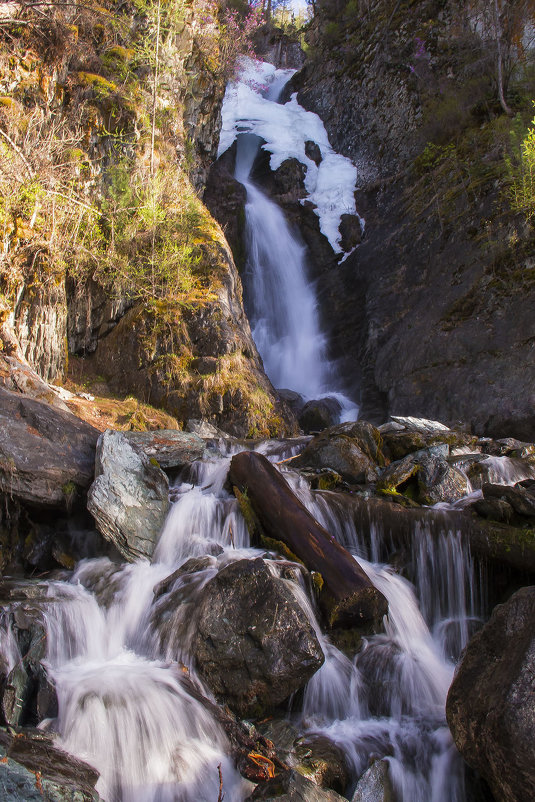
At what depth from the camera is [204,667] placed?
3.29 meters

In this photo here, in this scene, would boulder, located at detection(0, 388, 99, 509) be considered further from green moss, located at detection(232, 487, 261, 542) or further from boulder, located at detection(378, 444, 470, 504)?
boulder, located at detection(378, 444, 470, 504)

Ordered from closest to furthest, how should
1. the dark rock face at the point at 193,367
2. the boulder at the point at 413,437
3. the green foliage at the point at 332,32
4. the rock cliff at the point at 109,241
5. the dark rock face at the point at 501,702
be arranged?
the dark rock face at the point at 501,702 → the boulder at the point at 413,437 → the rock cliff at the point at 109,241 → the dark rock face at the point at 193,367 → the green foliage at the point at 332,32

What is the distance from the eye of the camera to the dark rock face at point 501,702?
2334 mm

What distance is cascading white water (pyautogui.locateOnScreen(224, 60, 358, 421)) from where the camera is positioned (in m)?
13.9

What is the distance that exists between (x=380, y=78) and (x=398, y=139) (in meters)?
3.36

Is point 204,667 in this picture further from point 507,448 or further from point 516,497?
point 507,448

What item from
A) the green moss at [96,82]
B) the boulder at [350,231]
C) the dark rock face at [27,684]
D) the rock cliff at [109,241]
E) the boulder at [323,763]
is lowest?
the boulder at [323,763]

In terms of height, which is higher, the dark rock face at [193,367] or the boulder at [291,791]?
the dark rock face at [193,367]

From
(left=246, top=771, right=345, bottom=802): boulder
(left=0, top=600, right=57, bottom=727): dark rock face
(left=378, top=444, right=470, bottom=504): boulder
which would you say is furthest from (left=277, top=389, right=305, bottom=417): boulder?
(left=246, top=771, right=345, bottom=802): boulder

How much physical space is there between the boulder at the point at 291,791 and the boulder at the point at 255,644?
80cm

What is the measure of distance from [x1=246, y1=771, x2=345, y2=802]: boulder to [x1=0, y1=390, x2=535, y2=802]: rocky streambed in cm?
1

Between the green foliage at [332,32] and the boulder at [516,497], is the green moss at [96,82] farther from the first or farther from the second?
the green foliage at [332,32]

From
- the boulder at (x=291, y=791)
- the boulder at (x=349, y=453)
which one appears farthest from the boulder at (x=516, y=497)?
the boulder at (x=291, y=791)

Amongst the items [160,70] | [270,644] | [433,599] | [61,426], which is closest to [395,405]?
[433,599]
